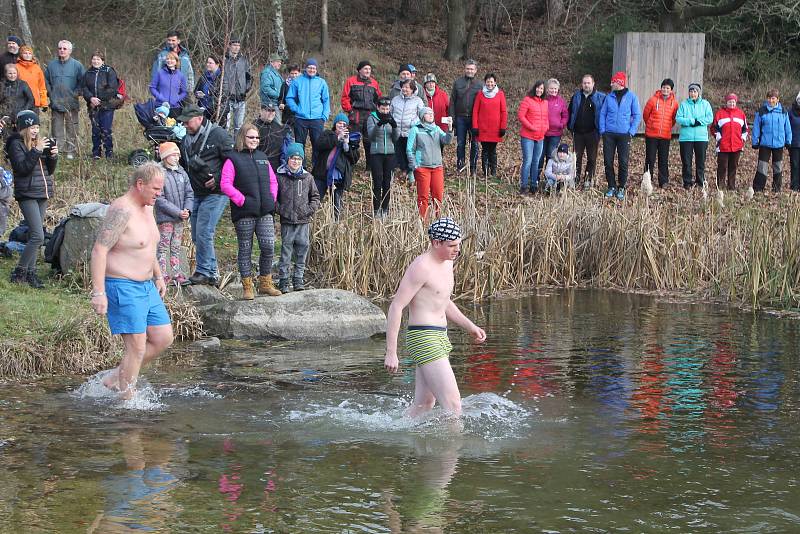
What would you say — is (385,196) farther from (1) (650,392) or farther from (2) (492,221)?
(1) (650,392)

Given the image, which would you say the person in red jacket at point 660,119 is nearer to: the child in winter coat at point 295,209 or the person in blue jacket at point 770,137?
the person in blue jacket at point 770,137

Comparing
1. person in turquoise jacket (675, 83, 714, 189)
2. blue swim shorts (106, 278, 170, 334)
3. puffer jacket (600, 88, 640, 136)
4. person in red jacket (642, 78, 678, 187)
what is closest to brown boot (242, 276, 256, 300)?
blue swim shorts (106, 278, 170, 334)

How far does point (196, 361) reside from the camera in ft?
36.3

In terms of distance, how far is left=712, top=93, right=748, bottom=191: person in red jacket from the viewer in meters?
20.5

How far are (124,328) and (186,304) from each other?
331 centimetres

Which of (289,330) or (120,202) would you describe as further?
(289,330)

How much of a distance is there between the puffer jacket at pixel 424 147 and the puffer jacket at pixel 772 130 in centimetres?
721

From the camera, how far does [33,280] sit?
495 inches

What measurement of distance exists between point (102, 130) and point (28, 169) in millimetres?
7802

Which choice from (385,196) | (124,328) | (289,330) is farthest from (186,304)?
(385,196)

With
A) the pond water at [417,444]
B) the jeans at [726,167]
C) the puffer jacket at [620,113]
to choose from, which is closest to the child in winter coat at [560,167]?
the puffer jacket at [620,113]

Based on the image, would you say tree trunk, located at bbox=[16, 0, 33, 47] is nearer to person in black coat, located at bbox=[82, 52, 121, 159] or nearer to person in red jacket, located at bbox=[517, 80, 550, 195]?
person in black coat, located at bbox=[82, 52, 121, 159]

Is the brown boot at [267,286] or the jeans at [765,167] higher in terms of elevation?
the jeans at [765,167]

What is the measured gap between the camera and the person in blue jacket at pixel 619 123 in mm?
19344
